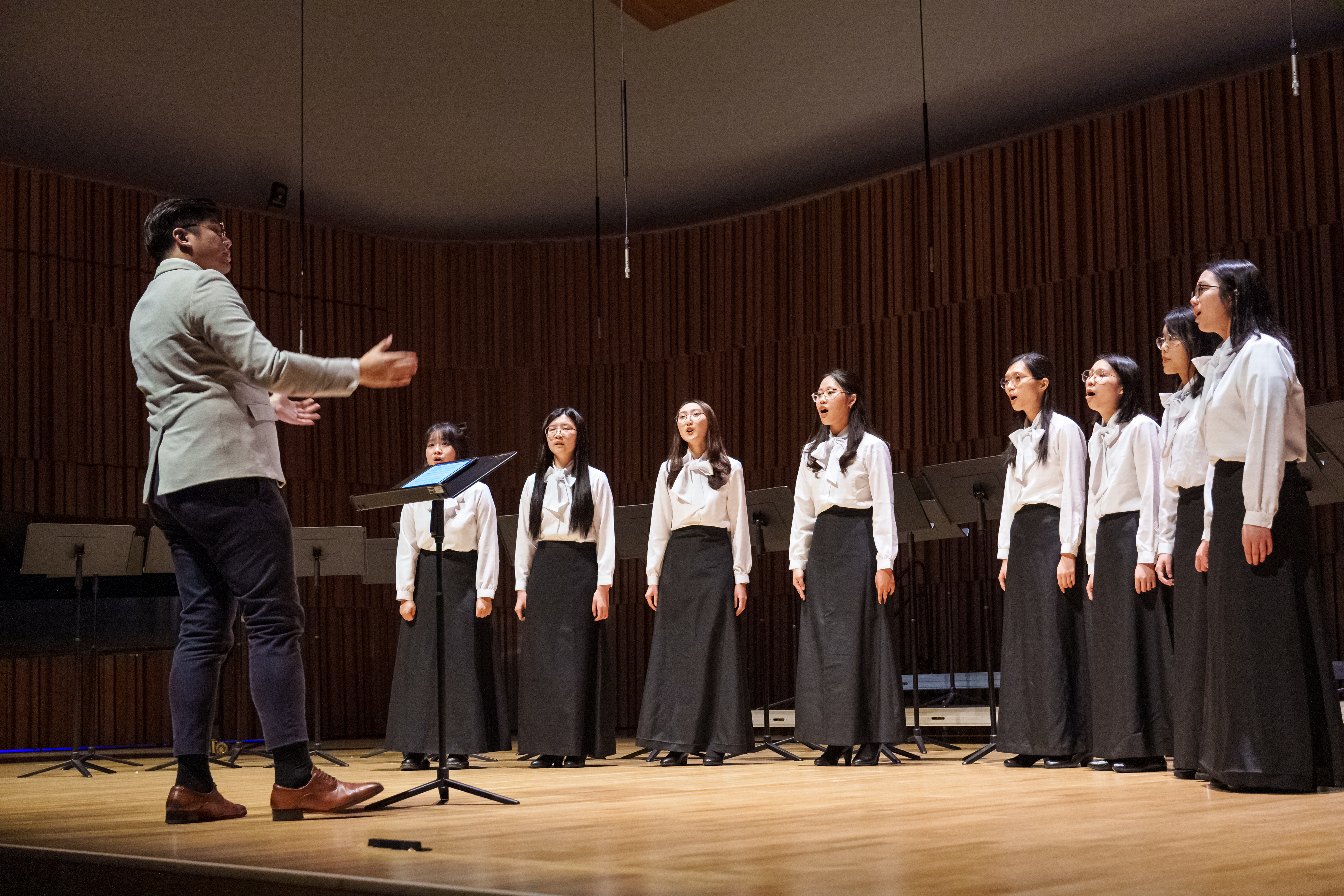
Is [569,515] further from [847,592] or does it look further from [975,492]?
[975,492]

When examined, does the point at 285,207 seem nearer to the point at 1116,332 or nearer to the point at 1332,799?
the point at 1116,332

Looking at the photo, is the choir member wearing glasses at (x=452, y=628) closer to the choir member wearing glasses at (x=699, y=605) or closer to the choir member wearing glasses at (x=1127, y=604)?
the choir member wearing glasses at (x=699, y=605)

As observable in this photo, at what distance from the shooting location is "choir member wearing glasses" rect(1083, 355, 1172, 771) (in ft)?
15.4

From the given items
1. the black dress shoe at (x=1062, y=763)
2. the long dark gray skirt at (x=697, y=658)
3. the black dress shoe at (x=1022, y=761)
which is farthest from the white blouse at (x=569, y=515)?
the black dress shoe at (x=1062, y=763)

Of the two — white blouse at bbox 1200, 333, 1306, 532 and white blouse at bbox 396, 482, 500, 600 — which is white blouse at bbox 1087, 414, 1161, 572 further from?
white blouse at bbox 396, 482, 500, 600

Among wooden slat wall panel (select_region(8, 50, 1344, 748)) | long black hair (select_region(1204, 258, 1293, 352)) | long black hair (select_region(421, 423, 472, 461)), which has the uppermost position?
wooden slat wall panel (select_region(8, 50, 1344, 748))

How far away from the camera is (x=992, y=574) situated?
808 centimetres

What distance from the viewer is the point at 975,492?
5836 mm

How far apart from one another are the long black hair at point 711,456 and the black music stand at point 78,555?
8.78 ft

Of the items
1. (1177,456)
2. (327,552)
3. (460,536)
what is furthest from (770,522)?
(1177,456)

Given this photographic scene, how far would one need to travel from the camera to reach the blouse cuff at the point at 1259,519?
11.4ft

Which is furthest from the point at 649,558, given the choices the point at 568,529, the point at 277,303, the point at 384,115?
the point at 277,303

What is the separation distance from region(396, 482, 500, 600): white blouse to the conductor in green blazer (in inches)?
101

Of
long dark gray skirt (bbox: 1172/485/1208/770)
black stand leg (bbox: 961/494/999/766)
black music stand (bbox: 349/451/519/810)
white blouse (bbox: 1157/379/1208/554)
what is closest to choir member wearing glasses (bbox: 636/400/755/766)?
black stand leg (bbox: 961/494/999/766)
